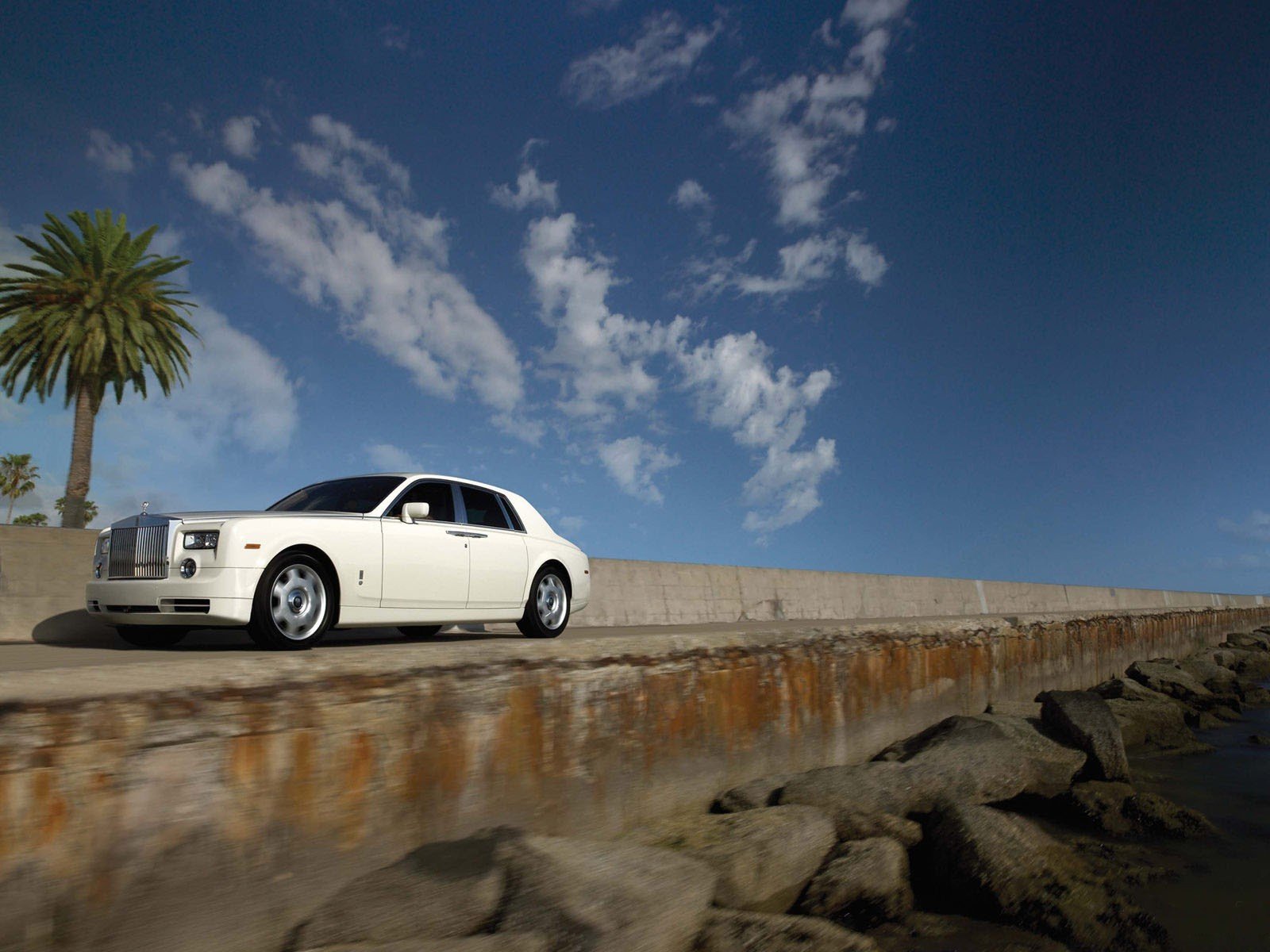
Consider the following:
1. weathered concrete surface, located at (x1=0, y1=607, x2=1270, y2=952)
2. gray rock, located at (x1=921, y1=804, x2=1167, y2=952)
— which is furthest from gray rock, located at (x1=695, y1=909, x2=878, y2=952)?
gray rock, located at (x1=921, y1=804, x2=1167, y2=952)

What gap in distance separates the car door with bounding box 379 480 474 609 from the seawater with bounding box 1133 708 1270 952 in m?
5.01

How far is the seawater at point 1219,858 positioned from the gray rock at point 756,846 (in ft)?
6.46

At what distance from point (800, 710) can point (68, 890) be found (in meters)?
4.88

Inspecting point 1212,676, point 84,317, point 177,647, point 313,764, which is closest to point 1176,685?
point 1212,676

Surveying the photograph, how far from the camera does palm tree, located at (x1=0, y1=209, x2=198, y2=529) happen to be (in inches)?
1222

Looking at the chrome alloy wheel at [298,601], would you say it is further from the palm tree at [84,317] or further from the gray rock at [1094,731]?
the palm tree at [84,317]

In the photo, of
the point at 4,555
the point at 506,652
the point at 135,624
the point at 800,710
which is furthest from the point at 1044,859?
the point at 4,555

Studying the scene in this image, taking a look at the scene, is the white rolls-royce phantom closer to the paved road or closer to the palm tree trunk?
the paved road

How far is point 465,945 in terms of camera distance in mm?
3125

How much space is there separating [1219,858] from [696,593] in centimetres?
916

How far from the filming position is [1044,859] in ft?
16.2

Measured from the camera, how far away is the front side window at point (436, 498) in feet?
22.5

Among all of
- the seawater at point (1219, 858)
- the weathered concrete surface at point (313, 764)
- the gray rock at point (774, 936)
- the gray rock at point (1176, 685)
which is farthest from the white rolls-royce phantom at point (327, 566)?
the gray rock at point (1176, 685)

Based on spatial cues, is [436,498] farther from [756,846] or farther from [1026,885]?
[1026,885]
